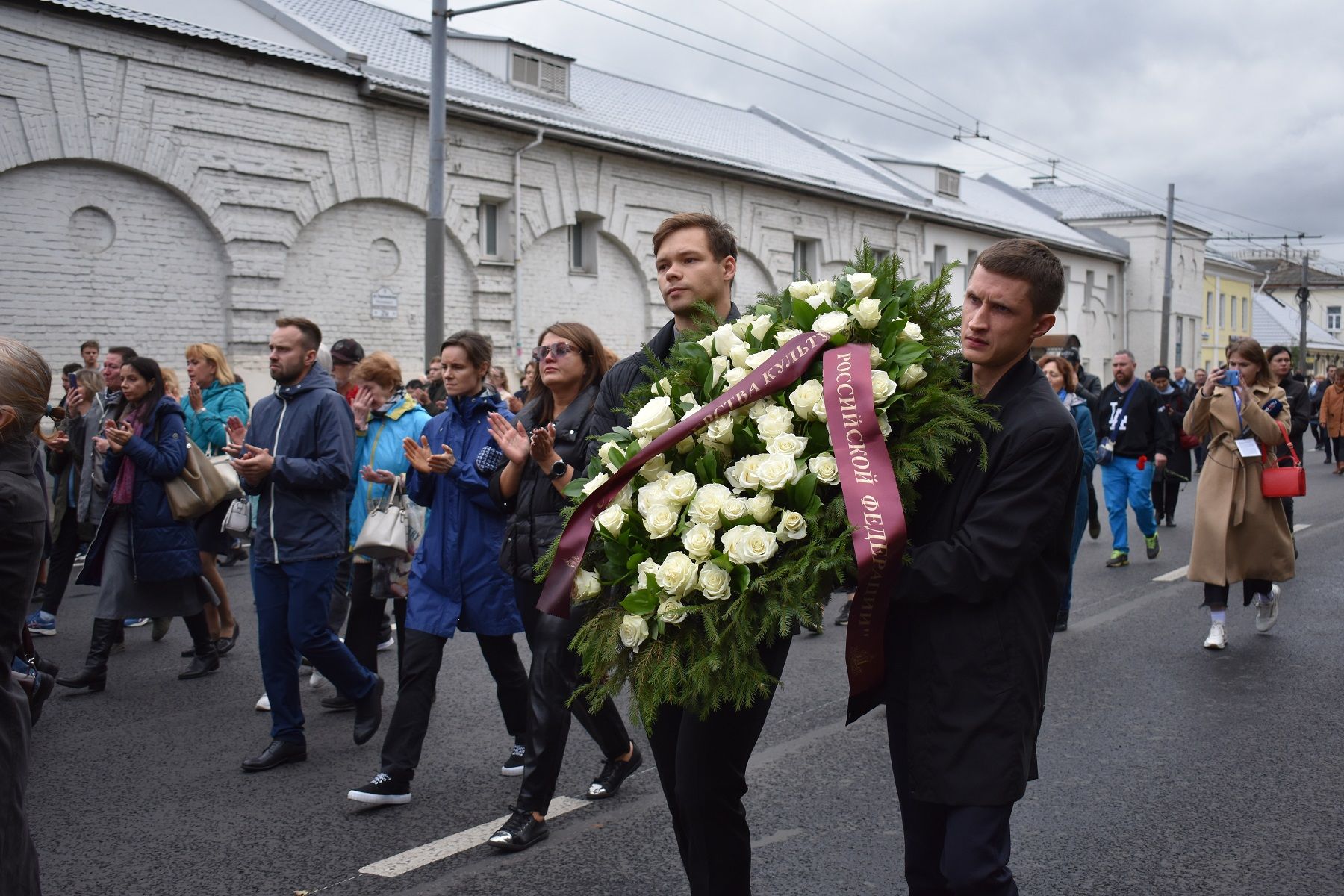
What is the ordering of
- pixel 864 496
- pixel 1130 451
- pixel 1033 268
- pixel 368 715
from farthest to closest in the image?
pixel 1130 451 < pixel 368 715 < pixel 1033 268 < pixel 864 496

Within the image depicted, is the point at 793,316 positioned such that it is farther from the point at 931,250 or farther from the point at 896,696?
the point at 931,250

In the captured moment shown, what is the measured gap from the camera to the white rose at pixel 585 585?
9.89 feet

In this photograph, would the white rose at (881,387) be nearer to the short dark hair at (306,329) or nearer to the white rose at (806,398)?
the white rose at (806,398)

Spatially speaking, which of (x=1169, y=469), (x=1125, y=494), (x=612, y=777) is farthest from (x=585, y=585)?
(x=1169, y=469)

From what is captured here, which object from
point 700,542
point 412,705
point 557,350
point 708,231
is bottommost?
point 412,705

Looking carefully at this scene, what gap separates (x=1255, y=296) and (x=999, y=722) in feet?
238

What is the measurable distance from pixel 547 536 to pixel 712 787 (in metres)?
1.74

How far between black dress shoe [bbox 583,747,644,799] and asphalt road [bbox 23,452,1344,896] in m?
0.11

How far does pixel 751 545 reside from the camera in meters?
2.71

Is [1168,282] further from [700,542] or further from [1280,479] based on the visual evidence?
[700,542]

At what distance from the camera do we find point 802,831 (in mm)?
4629

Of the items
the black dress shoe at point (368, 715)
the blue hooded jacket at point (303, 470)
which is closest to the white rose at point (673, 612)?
the blue hooded jacket at point (303, 470)

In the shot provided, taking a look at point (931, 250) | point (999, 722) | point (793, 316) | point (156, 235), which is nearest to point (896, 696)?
point (999, 722)

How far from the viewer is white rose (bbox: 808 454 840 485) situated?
108 inches
